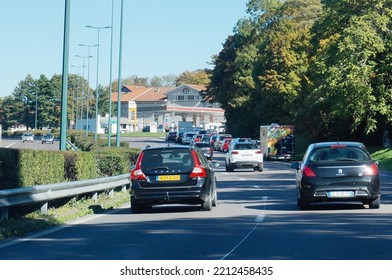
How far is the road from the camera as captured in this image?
1173 cm

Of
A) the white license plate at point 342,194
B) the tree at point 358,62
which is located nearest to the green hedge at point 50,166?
the white license plate at point 342,194

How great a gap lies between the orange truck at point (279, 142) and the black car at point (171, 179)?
43.5m

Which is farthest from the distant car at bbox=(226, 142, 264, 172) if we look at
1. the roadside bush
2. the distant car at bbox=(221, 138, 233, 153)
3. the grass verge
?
the distant car at bbox=(221, 138, 233, 153)

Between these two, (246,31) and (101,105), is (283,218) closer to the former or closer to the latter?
(246,31)

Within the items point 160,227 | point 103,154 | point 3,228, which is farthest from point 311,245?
point 103,154

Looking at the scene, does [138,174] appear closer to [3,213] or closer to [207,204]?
[207,204]

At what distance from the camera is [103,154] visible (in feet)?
102

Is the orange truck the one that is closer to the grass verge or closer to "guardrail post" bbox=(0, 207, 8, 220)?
the grass verge

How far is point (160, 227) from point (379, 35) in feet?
127

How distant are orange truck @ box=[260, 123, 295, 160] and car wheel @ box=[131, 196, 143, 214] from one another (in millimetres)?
43423

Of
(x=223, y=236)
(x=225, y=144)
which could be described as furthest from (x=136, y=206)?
(x=225, y=144)

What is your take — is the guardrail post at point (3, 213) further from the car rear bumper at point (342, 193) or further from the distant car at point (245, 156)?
the distant car at point (245, 156)

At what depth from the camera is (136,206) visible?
779 inches

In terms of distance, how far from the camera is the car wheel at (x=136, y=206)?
1964cm
